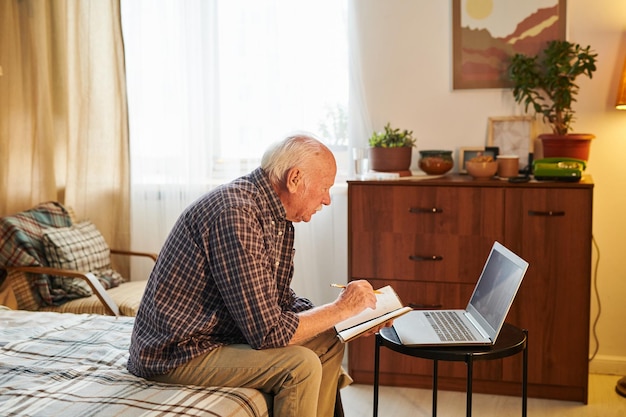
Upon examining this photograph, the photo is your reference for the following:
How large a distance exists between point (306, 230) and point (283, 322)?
1.91 meters

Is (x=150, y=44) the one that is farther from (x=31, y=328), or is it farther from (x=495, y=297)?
(x=495, y=297)

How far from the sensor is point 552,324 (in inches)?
130

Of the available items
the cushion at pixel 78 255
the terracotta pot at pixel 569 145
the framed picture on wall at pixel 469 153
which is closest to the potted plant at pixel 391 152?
the framed picture on wall at pixel 469 153

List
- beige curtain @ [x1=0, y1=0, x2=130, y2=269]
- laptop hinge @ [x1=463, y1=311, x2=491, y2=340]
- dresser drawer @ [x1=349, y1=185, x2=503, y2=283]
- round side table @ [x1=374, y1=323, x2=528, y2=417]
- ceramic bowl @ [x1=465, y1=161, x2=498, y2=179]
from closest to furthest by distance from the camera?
round side table @ [x1=374, y1=323, x2=528, y2=417]
laptop hinge @ [x1=463, y1=311, x2=491, y2=340]
dresser drawer @ [x1=349, y1=185, x2=503, y2=283]
ceramic bowl @ [x1=465, y1=161, x2=498, y2=179]
beige curtain @ [x1=0, y1=0, x2=130, y2=269]

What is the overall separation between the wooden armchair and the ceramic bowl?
5.53 ft

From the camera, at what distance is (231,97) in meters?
4.07

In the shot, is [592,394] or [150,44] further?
[150,44]

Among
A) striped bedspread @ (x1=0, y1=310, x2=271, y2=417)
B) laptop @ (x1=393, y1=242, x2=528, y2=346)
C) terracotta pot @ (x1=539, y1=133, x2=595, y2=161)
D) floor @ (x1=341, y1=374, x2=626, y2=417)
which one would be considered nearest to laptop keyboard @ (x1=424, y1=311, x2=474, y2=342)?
laptop @ (x1=393, y1=242, x2=528, y2=346)

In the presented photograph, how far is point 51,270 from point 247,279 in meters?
1.81

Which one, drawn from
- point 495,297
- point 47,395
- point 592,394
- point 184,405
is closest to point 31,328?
point 47,395

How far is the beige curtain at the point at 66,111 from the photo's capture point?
393cm

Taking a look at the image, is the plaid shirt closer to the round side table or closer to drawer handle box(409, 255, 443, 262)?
the round side table

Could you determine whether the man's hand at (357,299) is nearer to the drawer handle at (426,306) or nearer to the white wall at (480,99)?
the drawer handle at (426,306)

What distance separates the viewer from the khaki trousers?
6.68ft
